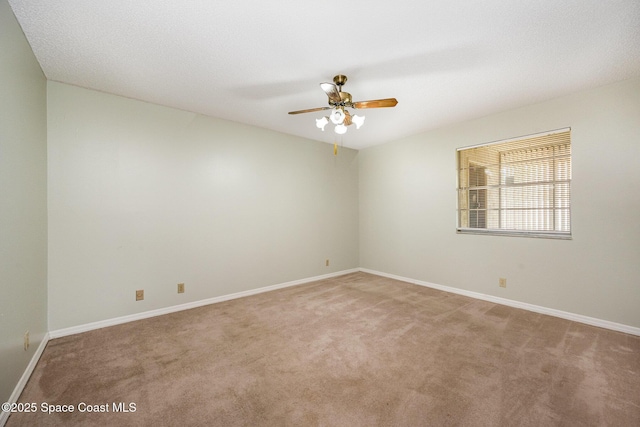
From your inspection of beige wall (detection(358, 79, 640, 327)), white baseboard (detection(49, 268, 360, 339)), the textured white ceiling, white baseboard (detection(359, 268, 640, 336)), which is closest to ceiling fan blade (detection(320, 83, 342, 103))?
the textured white ceiling

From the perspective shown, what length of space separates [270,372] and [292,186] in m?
3.02

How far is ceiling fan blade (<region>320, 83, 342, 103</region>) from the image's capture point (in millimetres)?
2092

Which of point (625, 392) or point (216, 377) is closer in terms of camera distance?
point (625, 392)

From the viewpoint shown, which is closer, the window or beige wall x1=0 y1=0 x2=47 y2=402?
beige wall x1=0 y1=0 x2=47 y2=402

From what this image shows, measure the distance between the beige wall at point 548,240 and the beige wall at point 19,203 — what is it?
467 cm

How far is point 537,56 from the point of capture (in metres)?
2.26

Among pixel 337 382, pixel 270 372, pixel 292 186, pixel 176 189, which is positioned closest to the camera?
pixel 337 382

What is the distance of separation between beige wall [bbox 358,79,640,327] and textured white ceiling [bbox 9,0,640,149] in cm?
34

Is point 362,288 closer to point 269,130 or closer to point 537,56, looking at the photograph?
point 269,130

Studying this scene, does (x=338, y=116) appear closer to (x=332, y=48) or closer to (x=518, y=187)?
(x=332, y=48)

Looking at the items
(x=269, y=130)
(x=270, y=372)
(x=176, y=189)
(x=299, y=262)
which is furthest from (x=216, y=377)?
(x=269, y=130)

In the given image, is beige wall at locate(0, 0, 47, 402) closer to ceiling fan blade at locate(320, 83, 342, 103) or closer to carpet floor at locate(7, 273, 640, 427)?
carpet floor at locate(7, 273, 640, 427)

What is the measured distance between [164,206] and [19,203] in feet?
4.49

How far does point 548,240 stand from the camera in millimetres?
3109
